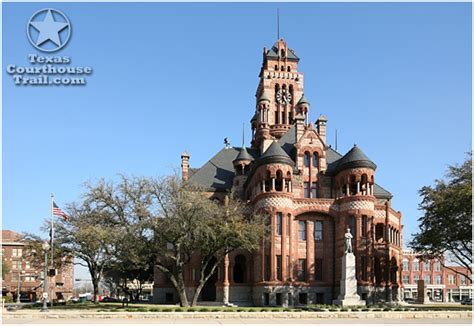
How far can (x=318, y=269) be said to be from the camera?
5778cm

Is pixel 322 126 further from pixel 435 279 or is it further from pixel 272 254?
pixel 435 279

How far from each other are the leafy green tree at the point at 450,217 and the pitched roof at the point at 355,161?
272 inches

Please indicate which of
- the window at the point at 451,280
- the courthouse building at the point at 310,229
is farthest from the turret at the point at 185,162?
the window at the point at 451,280

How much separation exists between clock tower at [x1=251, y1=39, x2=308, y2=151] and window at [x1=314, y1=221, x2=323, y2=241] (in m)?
21.1

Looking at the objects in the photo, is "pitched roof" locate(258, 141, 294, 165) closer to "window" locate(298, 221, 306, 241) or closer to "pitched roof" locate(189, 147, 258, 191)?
"window" locate(298, 221, 306, 241)

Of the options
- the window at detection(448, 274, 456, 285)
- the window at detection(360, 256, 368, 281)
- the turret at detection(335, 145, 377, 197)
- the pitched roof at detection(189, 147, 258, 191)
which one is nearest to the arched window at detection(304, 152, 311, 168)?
the turret at detection(335, 145, 377, 197)

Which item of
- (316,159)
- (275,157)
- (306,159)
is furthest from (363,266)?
(275,157)

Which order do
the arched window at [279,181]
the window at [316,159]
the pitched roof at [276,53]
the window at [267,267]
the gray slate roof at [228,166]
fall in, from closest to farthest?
the window at [267,267]
the arched window at [279,181]
the window at [316,159]
the gray slate roof at [228,166]
the pitched roof at [276,53]

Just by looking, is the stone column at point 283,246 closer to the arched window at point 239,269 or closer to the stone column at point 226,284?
the arched window at point 239,269

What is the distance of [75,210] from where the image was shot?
55812 millimetres

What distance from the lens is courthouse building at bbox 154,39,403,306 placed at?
55.6m

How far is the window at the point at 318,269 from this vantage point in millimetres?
57441

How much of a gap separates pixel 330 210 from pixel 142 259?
22230mm

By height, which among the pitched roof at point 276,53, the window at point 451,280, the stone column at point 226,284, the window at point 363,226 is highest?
the pitched roof at point 276,53
